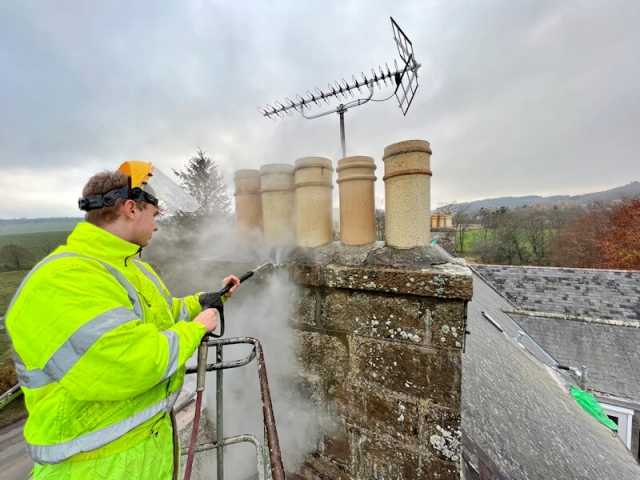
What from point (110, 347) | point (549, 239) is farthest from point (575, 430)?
point (549, 239)

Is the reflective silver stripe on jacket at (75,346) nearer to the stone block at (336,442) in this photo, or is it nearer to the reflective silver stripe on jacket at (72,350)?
the reflective silver stripe on jacket at (72,350)

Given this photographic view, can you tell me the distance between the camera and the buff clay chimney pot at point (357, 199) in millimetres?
1780

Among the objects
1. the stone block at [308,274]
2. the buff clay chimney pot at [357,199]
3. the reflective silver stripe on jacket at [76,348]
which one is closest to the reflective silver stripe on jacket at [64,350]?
the reflective silver stripe on jacket at [76,348]

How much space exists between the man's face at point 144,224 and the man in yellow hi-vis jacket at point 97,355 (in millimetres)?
61

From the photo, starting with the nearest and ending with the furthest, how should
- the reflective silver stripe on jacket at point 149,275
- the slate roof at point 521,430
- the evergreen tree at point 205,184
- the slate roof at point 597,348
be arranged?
the reflective silver stripe on jacket at point 149,275
the slate roof at point 521,430
the slate roof at point 597,348
the evergreen tree at point 205,184

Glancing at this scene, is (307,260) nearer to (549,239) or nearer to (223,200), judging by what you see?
(223,200)

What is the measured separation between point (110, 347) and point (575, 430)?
6487 mm

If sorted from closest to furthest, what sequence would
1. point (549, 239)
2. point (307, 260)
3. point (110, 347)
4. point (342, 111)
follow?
point (110, 347), point (307, 260), point (342, 111), point (549, 239)

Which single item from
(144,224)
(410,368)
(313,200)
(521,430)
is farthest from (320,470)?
(521,430)

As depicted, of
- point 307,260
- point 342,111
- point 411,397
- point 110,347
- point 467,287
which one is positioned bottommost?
point 411,397

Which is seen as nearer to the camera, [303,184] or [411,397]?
[411,397]

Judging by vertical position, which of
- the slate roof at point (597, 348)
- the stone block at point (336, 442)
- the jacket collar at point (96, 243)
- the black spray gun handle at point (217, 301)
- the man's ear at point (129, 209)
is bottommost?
the slate roof at point (597, 348)

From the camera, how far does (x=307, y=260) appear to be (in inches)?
71.6

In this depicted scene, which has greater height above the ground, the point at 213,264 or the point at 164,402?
the point at 213,264
